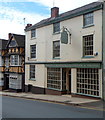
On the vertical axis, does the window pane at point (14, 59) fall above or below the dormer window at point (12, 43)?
below

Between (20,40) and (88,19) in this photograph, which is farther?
(20,40)

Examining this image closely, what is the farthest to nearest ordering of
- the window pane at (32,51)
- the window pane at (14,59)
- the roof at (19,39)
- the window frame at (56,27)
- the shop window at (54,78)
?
the window pane at (14,59)
the roof at (19,39)
the window pane at (32,51)
the window frame at (56,27)
the shop window at (54,78)

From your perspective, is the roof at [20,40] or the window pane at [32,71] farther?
the roof at [20,40]

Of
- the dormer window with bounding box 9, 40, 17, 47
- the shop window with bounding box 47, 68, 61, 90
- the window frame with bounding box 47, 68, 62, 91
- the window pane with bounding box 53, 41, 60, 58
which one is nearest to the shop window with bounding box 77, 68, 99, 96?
the window frame with bounding box 47, 68, 62, 91

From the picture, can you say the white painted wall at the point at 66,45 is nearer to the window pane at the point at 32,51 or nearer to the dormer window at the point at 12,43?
the window pane at the point at 32,51

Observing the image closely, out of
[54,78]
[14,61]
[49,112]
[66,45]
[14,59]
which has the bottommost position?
[49,112]

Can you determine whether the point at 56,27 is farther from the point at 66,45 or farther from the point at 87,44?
the point at 87,44

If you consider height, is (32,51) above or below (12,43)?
below

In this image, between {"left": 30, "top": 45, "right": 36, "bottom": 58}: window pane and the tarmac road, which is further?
{"left": 30, "top": 45, "right": 36, "bottom": 58}: window pane

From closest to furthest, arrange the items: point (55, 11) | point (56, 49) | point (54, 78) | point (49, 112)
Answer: point (49, 112)
point (56, 49)
point (54, 78)
point (55, 11)

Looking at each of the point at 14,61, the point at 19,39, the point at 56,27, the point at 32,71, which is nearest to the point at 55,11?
the point at 56,27

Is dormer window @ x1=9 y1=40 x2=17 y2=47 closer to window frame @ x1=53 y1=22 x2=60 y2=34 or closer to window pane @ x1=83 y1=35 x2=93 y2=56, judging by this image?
window frame @ x1=53 y1=22 x2=60 y2=34

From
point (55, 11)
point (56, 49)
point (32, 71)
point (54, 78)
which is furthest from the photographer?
point (32, 71)

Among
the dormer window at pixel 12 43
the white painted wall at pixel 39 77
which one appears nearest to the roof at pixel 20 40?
the dormer window at pixel 12 43
